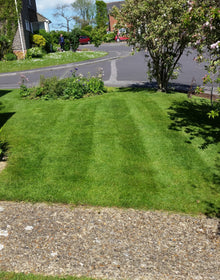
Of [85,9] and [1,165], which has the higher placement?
[85,9]

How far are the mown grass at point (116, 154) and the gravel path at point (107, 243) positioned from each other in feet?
1.35

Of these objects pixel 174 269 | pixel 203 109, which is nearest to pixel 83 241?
pixel 174 269

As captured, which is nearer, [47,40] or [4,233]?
[4,233]

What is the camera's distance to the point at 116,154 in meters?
7.64

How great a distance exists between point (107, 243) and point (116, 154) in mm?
3393

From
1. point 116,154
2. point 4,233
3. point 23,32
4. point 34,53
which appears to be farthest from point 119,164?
point 23,32

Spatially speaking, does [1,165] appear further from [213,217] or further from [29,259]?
[213,217]

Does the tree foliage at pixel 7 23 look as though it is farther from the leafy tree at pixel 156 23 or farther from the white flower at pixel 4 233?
the white flower at pixel 4 233

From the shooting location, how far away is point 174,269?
13.1ft

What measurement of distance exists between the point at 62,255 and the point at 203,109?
8.78 m

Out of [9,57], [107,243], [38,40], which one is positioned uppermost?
[38,40]

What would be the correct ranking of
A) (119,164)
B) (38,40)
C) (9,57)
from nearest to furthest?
(119,164)
(9,57)
(38,40)

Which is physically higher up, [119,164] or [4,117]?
[4,117]

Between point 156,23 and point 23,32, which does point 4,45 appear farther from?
point 156,23
